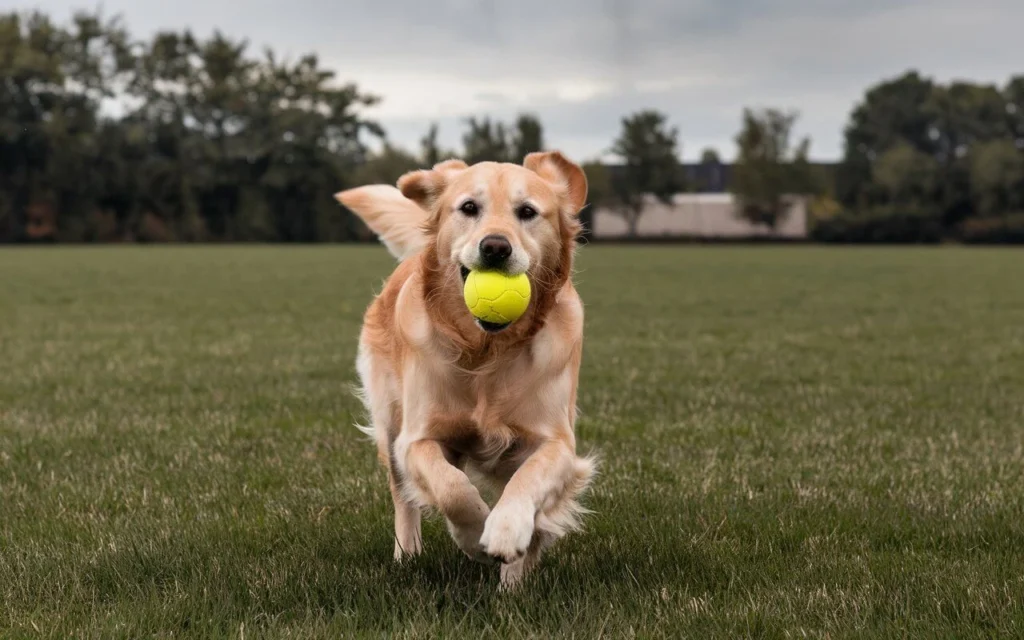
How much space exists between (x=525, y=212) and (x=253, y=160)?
2899 inches

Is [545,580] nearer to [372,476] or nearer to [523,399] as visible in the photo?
[523,399]

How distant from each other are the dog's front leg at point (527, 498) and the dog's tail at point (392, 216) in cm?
188

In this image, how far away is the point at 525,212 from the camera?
4289 mm

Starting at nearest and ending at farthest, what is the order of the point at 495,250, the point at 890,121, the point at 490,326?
the point at 495,250 < the point at 490,326 < the point at 890,121

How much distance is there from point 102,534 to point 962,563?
350 cm

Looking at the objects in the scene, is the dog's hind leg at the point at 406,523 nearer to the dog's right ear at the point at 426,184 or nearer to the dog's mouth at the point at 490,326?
the dog's mouth at the point at 490,326

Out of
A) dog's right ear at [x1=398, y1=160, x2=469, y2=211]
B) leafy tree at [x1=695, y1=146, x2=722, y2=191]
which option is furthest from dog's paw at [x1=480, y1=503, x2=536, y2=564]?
leafy tree at [x1=695, y1=146, x2=722, y2=191]

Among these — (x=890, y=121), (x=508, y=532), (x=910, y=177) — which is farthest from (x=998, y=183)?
(x=508, y=532)

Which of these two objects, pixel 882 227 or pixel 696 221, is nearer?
pixel 882 227

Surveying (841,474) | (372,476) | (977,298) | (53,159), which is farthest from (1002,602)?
(53,159)

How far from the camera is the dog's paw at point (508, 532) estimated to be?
11.5ft

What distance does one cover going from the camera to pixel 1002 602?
3611 millimetres

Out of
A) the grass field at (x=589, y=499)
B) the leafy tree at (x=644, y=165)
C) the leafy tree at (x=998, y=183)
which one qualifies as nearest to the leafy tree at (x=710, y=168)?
the leafy tree at (x=644, y=165)

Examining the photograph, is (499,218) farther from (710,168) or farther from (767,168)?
(710,168)
